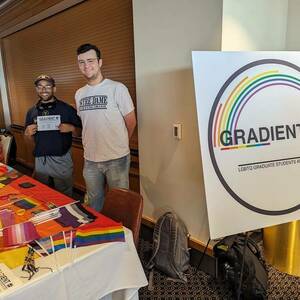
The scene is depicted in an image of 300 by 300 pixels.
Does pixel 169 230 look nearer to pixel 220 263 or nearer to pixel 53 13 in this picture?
pixel 220 263

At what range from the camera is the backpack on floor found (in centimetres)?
211

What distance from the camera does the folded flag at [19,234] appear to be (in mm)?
1208

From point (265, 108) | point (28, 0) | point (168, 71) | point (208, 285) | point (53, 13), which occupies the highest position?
point (28, 0)

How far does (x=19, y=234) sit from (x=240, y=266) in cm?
133

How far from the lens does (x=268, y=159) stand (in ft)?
4.91

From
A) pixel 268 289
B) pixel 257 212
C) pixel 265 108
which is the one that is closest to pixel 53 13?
pixel 265 108

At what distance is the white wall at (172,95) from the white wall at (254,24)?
2.8 inches

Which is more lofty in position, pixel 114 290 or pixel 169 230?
pixel 114 290

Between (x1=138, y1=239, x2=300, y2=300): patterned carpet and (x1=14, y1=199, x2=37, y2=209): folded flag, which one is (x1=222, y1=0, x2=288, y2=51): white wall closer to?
(x1=14, y1=199, x2=37, y2=209): folded flag

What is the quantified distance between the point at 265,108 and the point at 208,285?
1.34 meters

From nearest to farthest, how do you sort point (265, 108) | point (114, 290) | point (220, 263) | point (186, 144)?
point (114, 290) < point (265, 108) < point (220, 263) < point (186, 144)

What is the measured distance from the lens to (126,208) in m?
1.70

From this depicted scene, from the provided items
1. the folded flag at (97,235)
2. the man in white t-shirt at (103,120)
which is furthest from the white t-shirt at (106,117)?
the folded flag at (97,235)

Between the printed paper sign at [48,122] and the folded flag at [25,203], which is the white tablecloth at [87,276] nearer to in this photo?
the folded flag at [25,203]
